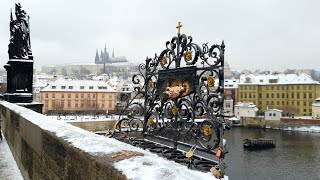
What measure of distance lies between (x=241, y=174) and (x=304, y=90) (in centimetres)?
4760

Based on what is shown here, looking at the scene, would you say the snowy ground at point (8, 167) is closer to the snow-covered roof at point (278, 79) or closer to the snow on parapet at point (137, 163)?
the snow on parapet at point (137, 163)

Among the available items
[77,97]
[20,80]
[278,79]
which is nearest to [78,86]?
[77,97]

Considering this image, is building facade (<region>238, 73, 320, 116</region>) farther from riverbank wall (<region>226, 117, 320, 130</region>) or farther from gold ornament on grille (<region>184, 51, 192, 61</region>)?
gold ornament on grille (<region>184, 51, 192, 61</region>)

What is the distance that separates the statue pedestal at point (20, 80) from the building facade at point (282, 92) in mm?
64517

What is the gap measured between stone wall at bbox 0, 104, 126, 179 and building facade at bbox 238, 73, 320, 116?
7066cm

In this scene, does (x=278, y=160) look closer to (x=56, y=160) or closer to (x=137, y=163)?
(x=56, y=160)

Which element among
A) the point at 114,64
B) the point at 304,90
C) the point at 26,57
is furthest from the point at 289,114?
the point at 114,64

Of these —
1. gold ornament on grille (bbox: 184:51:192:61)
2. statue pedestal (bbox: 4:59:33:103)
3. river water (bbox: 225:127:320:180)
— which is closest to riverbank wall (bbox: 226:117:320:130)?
river water (bbox: 225:127:320:180)

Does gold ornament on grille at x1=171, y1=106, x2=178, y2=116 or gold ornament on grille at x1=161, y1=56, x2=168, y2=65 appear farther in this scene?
gold ornament on grille at x1=161, y1=56, x2=168, y2=65

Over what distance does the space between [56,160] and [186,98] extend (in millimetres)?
3670

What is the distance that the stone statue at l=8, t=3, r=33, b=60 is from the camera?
44.9 feet

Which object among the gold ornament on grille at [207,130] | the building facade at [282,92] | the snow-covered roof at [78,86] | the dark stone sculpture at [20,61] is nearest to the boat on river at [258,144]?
the building facade at [282,92]

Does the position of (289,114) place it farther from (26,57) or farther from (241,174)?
(26,57)

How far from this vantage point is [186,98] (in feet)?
23.3
